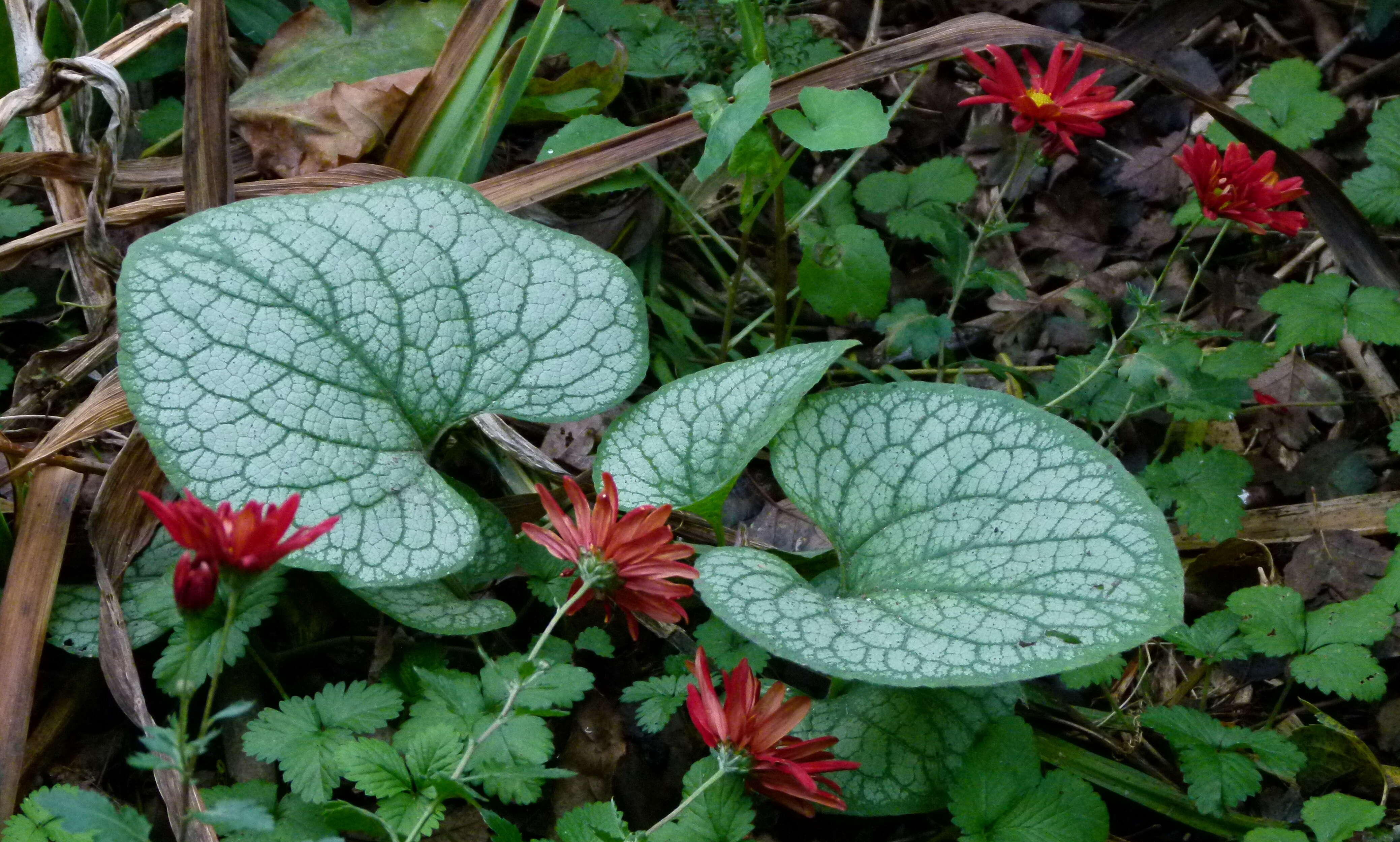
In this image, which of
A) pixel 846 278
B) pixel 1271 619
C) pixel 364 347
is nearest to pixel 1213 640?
pixel 1271 619

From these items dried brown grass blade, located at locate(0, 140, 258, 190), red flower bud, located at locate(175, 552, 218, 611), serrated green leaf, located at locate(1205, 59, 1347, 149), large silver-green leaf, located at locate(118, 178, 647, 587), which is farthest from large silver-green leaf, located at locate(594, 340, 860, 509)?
serrated green leaf, located at locate(1205, 59, 1347, 149)

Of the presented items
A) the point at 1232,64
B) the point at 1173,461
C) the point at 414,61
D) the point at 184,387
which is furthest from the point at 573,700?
the point at 1232,64

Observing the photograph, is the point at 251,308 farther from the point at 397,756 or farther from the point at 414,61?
the point at 414,61

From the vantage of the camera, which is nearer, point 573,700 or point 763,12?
point 573,700

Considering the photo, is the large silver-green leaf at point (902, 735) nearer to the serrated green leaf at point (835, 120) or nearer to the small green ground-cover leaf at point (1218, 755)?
the small green ground-cover leaf at point (1218, 755)

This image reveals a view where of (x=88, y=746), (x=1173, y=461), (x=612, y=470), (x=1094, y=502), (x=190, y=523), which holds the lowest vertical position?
(x=88, y=746)

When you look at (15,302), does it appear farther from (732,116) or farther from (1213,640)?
(1213,640)
